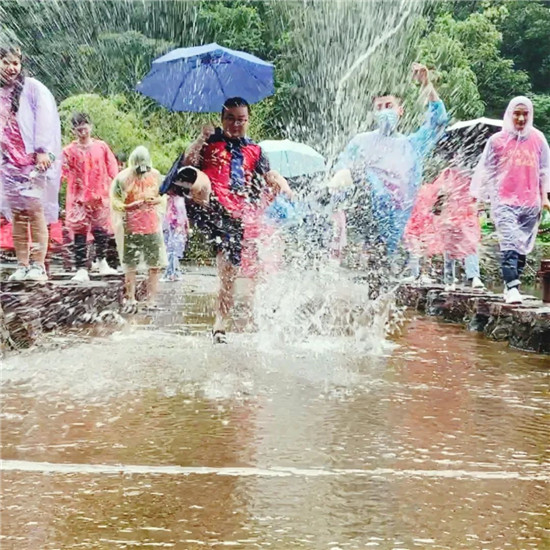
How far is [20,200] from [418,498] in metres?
4.29

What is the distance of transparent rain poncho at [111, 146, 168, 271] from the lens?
8867mm

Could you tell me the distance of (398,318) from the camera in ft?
29.1

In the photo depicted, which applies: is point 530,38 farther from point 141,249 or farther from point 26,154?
point 26,154

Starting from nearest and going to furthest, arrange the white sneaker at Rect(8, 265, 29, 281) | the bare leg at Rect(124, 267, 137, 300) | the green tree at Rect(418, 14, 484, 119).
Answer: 1. the white sneaker at Rect(8, 265, 29, 281)
2. the bare leg at Rect(124, 267, 137, 300)
3. the green tree at Rect(418, 14, 484, 119)

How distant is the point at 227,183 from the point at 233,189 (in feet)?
0.17

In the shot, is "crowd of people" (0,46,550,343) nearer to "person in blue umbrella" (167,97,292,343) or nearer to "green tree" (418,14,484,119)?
"person in blue umbrella" (167,97,292,343)

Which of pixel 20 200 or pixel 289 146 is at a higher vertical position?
pixel 289 146

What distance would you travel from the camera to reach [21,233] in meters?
6.79

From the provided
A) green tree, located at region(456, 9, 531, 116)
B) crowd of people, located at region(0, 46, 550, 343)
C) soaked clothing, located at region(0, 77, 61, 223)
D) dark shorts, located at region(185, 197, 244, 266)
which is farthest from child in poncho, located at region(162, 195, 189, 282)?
green tree, located at region(456, 9, 531, 116)

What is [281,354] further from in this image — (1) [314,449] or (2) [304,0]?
(2) [304,0]

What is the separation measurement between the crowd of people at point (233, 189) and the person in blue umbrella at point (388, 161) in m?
0.01

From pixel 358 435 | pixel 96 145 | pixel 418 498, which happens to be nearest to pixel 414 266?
pixel 96 145

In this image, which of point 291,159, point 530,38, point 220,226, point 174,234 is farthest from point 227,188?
point 530,38

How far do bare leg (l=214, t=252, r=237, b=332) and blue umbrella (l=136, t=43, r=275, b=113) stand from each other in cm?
357
